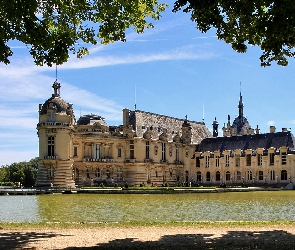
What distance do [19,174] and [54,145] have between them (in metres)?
28.5

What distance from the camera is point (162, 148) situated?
66.6m

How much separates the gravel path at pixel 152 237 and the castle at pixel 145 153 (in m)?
41.5

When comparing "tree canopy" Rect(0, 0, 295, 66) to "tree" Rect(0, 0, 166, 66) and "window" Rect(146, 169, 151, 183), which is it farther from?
Answer: "window" Rect(146, 169, 151, 183)

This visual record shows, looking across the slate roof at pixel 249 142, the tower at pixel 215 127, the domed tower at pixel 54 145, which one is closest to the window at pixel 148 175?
the slate roof at pixel 249 142

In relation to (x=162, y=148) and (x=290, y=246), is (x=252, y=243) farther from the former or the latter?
(x=162, y=148)

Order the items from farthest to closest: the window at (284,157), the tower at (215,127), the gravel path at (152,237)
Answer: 1. the tower at (215,127)
2. the window at (284,157)
3. the gravel path at (152,237)

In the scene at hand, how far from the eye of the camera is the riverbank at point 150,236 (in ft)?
35.1

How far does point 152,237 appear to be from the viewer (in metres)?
11.8

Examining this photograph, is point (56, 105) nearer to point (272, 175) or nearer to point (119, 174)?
point (119, 174)

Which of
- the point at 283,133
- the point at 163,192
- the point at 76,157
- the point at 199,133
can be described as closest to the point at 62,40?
the point at 163,192

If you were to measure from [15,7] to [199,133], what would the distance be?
65.9m

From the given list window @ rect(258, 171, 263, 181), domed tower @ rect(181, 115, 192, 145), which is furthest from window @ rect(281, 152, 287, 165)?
domed tower @ rect(181, 115, 192, 145)

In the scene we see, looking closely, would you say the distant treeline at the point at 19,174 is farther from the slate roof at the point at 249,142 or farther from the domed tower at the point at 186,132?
the slate roof at the point at 249,142

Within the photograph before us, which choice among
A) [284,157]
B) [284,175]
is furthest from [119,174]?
[284,157]
